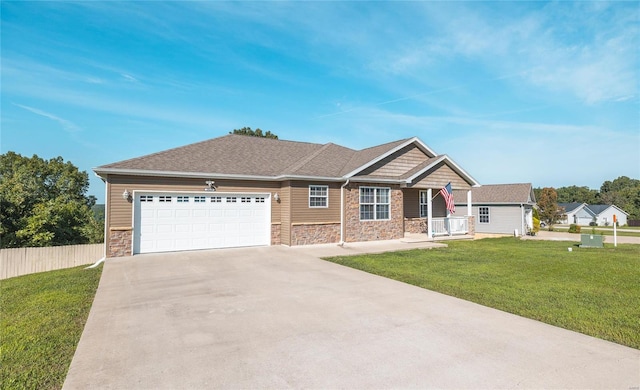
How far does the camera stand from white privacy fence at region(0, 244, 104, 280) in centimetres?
1081

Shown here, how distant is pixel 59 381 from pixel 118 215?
343 inches

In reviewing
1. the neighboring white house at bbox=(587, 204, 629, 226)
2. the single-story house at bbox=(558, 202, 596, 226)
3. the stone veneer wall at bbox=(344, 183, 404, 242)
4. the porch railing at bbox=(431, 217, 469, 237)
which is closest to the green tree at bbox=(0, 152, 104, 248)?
the stone veneer wall at bbox=(344, 183, 404, 242)

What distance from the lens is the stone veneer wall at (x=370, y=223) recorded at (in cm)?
1445

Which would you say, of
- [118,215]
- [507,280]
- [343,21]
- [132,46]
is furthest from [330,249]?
[132,46]

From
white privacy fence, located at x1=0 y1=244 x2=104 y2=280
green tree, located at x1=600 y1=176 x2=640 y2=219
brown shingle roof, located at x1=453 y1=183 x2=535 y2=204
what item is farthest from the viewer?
green tree, located at x1=600 y1=176 x2=640 y2=219

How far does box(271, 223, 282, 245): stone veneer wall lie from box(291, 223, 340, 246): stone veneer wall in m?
0.81

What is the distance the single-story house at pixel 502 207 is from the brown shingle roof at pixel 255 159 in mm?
13628

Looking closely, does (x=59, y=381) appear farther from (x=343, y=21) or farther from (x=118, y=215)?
(x=343, y=21)

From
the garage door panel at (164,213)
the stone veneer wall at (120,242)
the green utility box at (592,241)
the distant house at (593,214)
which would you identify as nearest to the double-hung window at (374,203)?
the garage door panel at (164,213)

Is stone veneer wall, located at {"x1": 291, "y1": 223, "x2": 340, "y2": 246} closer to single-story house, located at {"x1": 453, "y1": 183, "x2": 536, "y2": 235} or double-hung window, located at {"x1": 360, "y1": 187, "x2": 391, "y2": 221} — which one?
double-hung window, located at {"x1": 360, "y1": 187, "x2": 391, "y2": 221}

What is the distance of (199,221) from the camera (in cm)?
1201

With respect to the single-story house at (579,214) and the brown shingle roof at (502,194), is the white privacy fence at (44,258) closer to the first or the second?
the brown shingle roof at (502,194)

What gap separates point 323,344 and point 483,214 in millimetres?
25958

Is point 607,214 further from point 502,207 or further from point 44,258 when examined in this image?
point 44,258
